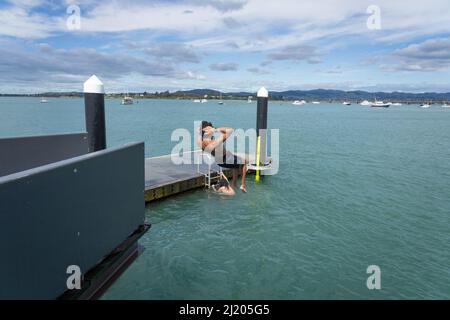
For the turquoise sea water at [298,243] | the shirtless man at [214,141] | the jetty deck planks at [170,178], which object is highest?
the shirtless man at [214,141]

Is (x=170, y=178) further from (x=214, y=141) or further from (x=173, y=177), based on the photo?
(x=214, y=141)

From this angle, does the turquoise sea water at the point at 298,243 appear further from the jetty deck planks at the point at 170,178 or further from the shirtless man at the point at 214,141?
the shirtless man at the point at 214,141

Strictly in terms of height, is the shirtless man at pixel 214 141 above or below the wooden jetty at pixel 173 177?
above

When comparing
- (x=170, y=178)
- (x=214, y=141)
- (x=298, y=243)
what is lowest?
(x=298, y=243)

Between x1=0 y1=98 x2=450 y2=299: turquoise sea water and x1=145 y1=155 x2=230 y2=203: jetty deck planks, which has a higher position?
x1=145 y1=155 x2=230 y2=203: jetty deck planks

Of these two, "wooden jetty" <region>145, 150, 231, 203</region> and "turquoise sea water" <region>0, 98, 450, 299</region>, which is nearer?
"turquoise sea water" <region>0, 98, 450, 299</region>

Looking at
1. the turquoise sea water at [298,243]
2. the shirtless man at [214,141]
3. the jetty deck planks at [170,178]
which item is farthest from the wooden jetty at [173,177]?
the shirtless man at [214,141]

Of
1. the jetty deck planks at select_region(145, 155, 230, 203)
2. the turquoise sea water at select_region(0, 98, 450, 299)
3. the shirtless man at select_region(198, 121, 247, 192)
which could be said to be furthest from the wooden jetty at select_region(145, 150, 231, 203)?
the shirtless man at select_region(198, 121, 247, 192)

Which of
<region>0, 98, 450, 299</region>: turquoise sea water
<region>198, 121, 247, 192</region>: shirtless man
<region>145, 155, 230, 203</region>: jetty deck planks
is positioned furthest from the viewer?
<region>145, 155, 230, 203</region>: jetty deck planks

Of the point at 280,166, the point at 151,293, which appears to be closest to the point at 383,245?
the point at 151,293

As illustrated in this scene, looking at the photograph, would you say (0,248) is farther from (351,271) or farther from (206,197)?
(206,197)

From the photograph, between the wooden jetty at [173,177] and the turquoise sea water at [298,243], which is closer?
the turquoise sea water at [298,243]

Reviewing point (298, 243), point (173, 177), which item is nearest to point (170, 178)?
point (173, 177)

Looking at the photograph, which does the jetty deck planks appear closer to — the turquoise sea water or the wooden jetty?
the wooden jetty
